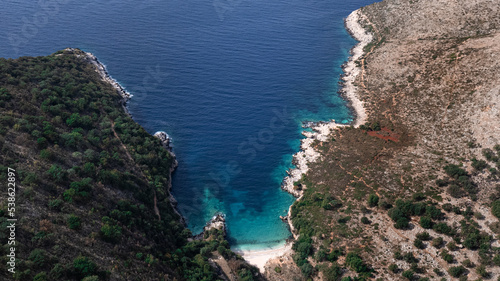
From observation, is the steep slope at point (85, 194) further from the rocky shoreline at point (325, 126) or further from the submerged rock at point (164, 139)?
the rocky shoreline at point (325, 126)

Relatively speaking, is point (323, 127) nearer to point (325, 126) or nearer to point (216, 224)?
point (325, 126)

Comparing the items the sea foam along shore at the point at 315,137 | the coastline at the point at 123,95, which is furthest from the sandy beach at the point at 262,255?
the coastline at the point at 123,95

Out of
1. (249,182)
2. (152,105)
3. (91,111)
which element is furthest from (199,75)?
(249,182)

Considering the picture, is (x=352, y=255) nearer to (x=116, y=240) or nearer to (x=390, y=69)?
(x=116, y=240)

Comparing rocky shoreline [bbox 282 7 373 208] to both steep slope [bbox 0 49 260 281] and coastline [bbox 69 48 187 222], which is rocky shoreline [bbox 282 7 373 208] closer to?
steep slope [bbox 0 49 260 281]

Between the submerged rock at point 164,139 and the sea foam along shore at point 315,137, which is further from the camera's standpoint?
the submerged rock at point 164,139
